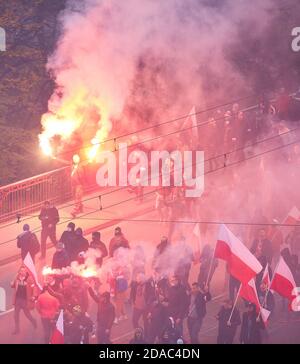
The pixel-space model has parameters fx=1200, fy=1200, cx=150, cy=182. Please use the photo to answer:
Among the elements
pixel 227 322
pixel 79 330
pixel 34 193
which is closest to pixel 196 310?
pixel 227 322

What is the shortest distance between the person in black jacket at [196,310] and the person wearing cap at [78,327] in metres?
1.74

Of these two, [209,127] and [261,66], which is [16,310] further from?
[261,66]

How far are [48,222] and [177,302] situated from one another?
14.2 ft

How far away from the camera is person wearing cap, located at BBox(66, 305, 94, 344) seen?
19844mm

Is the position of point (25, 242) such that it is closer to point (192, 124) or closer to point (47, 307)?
point (47, 307)

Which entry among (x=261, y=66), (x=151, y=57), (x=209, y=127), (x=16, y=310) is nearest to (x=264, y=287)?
(x=16, y=310)

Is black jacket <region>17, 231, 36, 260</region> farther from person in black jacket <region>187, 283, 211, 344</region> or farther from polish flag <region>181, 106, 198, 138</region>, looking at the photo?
polish flag <region>181, 106, 198, 138</region>

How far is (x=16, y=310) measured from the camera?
68.9ft

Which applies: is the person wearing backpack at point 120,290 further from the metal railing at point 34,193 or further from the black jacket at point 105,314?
the metal railing at point 34,193

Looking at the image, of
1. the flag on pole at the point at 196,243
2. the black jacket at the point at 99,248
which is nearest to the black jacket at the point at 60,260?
the black jacket at the point at 99,248

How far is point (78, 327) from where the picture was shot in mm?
19906

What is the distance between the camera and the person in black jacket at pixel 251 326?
65.9 ft

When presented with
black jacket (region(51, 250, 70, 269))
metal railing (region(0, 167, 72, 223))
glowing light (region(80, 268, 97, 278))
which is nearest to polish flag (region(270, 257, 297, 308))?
glowing light (region(80, 268, 97, 278))

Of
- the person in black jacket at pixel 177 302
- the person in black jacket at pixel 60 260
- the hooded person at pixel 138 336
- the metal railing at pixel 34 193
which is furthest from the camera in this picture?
the metal railing at pixel 34 193
